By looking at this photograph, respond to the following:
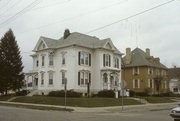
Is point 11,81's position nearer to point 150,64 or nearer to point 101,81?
point 101,81

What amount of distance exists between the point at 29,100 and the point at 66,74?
8569 mm

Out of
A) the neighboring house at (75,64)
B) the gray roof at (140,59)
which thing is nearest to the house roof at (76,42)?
the neighboring house at (75,64)

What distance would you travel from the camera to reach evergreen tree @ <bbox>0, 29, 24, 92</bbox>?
47.0 metres

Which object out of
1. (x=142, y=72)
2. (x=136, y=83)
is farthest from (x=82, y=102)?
(x=136, y=83)

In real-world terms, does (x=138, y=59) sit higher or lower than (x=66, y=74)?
higher

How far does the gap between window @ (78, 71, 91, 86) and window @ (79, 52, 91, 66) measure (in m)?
1.69

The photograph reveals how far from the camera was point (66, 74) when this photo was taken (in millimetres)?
43500

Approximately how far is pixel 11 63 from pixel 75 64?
1321cm

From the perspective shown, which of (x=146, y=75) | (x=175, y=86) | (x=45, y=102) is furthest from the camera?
(x=175, y=86)

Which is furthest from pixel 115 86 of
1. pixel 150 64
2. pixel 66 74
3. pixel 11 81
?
pixel 11 81

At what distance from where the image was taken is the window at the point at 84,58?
144 ft

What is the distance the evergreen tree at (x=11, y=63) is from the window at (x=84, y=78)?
1244cm

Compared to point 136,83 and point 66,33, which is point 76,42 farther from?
point 136,83

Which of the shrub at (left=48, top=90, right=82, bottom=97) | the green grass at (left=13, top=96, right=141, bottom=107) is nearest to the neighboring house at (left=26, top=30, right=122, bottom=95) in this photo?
the shrub at (left=48, top=90, right=82, bottom=97)
